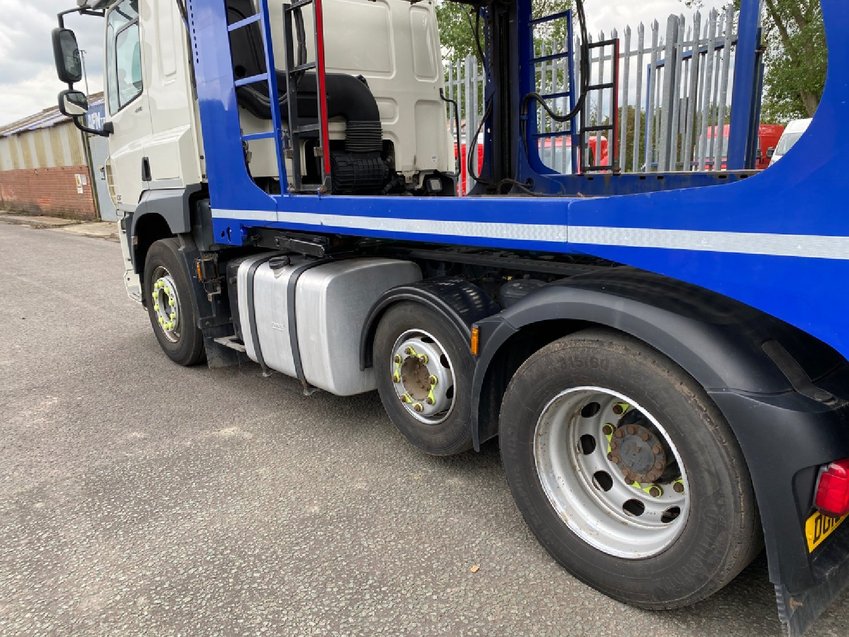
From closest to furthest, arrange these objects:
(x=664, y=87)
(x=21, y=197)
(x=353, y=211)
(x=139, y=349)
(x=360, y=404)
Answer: (x=353, y=211)
(x=360, y=404)
(x=139, y=349)
(x=664, y=87)
(x=21, y=197)

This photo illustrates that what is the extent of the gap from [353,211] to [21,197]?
26387mm

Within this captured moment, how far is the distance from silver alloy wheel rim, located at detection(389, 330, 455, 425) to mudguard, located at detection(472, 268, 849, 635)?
1163 millimetres

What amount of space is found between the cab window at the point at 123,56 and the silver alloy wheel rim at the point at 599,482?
13.6ft

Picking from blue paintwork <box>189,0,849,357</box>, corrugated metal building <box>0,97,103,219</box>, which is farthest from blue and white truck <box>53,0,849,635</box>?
corrugated metal building <box>0,97,103,219</box>

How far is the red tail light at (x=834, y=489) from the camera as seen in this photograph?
175 cm

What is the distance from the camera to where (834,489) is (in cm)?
176

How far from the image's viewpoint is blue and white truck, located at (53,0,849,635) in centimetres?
179

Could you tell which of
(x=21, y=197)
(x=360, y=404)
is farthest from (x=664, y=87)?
(x=21, y=197)

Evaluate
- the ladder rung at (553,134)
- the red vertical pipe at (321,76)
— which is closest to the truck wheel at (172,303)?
the red vertical pipe at (321,76)

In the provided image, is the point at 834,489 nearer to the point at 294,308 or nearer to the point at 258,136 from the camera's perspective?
the point at 294,308

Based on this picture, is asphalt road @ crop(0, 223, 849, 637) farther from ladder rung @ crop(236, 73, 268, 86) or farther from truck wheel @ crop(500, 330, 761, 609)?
ladder rung @ crop(236, 73, 268, 86)

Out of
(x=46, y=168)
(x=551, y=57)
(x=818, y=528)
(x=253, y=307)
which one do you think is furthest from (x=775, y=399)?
(x=46, y=168)

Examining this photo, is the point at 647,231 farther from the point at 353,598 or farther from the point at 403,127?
the point at 403,127

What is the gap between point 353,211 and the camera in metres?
3.21
